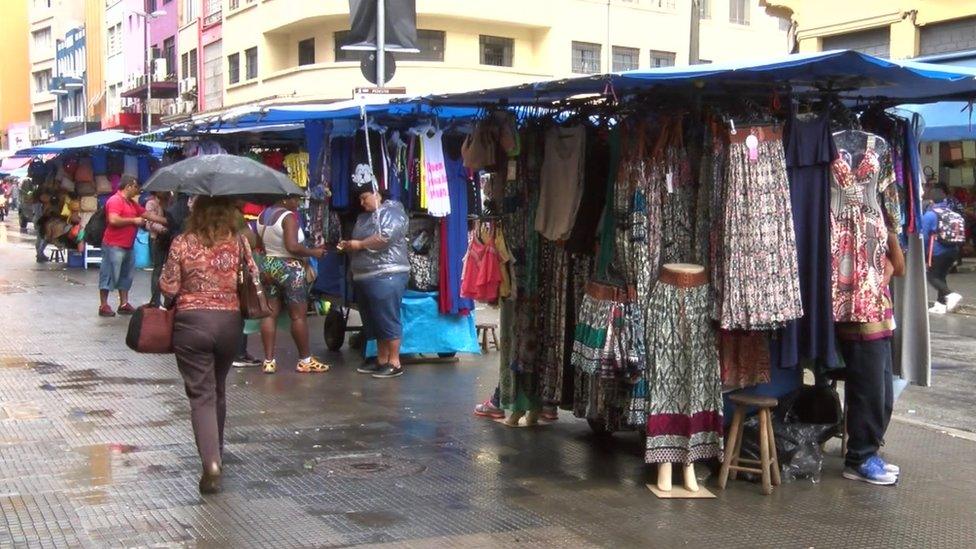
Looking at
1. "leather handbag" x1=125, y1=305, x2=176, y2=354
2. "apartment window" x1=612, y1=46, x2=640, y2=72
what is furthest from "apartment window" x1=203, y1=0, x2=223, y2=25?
"leather handbag" x1=125, y1=305, x2=176, y2=354

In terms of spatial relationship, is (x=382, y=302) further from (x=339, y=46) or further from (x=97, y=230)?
(x=339, y=46)

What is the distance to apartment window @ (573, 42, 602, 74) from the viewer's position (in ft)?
125

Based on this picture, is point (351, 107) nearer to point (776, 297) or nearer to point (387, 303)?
point (387, 303)

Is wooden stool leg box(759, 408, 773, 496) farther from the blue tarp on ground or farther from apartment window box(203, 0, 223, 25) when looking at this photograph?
apartment window box(203, 0, 223, 25)

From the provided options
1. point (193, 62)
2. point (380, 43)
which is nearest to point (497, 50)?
point (193, 62)

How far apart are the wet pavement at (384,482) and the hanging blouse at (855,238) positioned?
1.12 meters

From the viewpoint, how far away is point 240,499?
631 cm

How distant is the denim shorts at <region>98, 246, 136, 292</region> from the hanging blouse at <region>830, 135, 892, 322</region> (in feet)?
35.2

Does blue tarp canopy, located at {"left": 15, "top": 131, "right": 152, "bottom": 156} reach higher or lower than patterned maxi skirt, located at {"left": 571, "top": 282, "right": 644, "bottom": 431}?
higher

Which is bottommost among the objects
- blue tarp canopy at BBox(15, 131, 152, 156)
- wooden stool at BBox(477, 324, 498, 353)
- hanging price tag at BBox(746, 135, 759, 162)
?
wooden stool at BBox(477, 324, 498, 353)

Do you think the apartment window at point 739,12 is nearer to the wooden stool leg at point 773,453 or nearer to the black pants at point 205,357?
the wooden stool leg at point 773,453

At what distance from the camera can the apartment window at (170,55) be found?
47.3 metres

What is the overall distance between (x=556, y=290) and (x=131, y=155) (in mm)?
15179

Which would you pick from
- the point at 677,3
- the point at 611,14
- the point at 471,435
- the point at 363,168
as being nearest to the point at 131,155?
the point at 363,168
